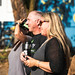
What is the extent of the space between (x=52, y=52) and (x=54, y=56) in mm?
50

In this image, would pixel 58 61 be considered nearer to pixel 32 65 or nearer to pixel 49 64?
pixel 49 64

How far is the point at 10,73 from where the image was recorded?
280 centimetres

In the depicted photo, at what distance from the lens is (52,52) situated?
7.04 ft

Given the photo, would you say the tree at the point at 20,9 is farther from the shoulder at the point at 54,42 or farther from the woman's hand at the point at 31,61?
the shoulder at the point at 54,42

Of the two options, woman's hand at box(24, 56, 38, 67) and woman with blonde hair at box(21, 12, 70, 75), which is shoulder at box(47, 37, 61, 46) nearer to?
woman with blonde hair at box(21, 12, 70, 75)

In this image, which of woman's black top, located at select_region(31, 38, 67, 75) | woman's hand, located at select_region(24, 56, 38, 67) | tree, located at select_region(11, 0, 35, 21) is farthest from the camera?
tree, located at select_region(11, 0, 35, 21)

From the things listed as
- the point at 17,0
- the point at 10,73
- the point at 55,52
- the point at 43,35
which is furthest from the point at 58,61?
the point at 17,0

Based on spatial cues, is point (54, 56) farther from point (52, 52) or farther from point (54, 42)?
point (54, 42)

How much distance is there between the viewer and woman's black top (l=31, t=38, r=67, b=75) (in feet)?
7.00

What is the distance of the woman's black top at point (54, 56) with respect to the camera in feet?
7.00

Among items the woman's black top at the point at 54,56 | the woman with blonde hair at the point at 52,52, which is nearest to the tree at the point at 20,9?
the woman with blonde hair at the point at 52,52

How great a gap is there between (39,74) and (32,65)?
0.14 meters

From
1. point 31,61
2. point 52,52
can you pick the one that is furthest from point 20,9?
point 52,52

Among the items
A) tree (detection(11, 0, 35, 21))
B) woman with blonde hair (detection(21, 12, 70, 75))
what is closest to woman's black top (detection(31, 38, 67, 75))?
woman with blonde hair (detection(21, 12, 70, 75))
